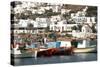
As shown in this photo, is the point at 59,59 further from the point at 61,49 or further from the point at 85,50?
the point at 85,50

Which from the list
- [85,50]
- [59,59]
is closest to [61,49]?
[59,59]

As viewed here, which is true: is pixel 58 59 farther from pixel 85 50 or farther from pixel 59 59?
pixel 85 50

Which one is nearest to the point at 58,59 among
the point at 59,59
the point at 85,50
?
the point at 59,59

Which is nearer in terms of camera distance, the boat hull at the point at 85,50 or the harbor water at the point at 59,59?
the harbor water at the point at 59,59

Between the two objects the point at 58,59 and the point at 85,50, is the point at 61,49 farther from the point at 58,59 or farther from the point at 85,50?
the point at 85,50

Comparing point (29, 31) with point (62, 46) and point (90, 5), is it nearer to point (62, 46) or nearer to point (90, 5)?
point (62, 46)

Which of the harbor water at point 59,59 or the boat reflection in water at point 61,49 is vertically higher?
the boat reflection in water at point 61,49

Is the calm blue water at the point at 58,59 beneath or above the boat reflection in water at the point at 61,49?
beneath
